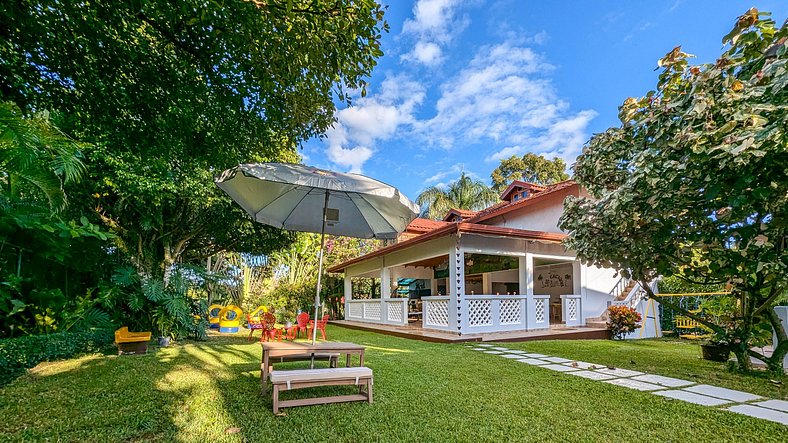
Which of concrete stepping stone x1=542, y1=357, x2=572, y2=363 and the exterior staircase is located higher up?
the exterior staircase

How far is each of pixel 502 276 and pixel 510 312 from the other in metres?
8.57

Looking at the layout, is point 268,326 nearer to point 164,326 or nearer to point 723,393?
point 164,326

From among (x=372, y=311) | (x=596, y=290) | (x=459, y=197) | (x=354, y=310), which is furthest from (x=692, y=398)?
(x=459, y=197)

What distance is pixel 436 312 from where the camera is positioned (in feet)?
36.9

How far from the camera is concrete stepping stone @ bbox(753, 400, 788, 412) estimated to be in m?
4.10

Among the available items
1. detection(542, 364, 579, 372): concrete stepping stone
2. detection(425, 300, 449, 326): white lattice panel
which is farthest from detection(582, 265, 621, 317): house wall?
detection(542, 364, 579, 372): concrete stepping stone

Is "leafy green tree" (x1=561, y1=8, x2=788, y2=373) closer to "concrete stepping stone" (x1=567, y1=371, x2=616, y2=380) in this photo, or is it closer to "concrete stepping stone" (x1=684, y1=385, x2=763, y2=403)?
"concrete stepping stone" (x1=684, y1=385, x2=763, y2=403)

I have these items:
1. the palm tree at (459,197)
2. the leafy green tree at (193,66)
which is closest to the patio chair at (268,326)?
the leafy green tree at (193,66)

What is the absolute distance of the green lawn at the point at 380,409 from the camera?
3.29m

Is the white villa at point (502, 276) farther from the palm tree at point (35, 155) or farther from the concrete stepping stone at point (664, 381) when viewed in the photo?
the palm tree at point (35, 155)

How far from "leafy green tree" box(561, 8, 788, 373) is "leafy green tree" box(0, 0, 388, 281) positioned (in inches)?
151

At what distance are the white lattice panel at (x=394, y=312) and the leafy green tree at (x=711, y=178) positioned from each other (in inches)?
290

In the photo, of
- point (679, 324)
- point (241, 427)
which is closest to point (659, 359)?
point (679, 324)

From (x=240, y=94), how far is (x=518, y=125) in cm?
2591
